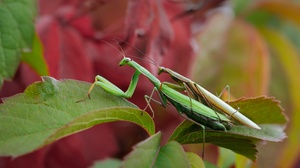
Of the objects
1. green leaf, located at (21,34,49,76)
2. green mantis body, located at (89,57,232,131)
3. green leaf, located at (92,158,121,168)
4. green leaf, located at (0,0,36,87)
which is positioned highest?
green leaf, located at (0,0,36,87)

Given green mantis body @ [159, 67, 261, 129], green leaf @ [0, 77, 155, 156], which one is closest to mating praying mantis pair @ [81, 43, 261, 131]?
green mantis body @ [159, 67, 261, 129]

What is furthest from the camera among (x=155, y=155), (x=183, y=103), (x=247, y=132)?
(x=183, y=103)

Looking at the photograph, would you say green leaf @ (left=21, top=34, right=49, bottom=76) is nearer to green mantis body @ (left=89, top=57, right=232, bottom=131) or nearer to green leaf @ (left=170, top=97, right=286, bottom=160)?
green mantis body @ (left=89, top=57, right=232, bottom=131)

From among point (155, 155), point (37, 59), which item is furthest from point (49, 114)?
point (37, 59)

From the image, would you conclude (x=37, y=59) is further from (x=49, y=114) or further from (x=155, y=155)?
(x=155, y=155)

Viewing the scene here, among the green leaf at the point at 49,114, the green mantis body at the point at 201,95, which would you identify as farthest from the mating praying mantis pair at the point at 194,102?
the green leaf at the point at 49,114

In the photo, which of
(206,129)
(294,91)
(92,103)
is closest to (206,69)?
(294,91)
